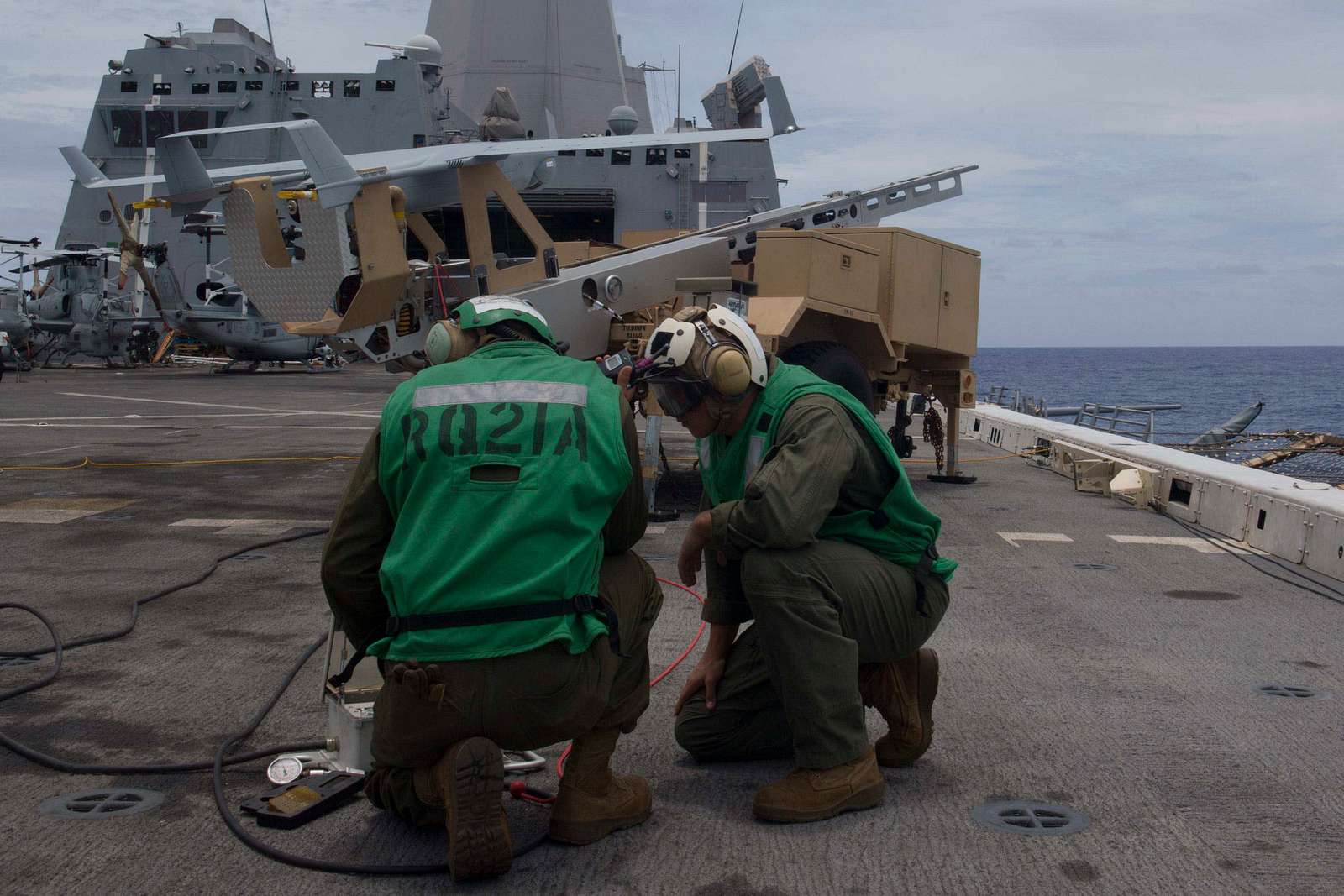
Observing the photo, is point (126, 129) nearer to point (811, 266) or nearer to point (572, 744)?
point (811, 266)

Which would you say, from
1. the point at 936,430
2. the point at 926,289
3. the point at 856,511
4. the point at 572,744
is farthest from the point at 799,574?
the point at 936,430

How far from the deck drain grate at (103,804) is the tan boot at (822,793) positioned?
1.87 metres

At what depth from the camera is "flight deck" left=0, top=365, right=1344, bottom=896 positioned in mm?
3215

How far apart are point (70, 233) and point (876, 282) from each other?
36725 millimetres

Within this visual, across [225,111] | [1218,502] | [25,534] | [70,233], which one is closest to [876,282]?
[1218,502]

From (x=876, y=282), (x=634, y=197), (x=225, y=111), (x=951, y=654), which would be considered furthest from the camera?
(x=225, y=111)

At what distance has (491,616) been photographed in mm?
3086

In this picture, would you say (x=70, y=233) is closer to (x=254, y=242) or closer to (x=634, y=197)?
(x=634, y=197)

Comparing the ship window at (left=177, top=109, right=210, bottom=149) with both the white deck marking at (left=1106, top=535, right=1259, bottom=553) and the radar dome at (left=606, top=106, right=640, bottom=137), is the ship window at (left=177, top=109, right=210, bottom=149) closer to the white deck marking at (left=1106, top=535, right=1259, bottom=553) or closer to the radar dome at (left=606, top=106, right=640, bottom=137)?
the radar dome at (left=606, top=106, right=640, bottom=137)

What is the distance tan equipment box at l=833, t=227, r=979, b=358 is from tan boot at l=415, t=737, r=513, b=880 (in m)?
7.65

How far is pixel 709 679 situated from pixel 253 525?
19.3ft

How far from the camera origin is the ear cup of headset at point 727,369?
3666 millimetres

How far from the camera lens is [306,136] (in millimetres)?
8539

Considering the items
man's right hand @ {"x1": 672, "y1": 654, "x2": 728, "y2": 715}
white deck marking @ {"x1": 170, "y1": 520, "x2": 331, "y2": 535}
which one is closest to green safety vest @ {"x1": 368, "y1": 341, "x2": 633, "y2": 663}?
man's right hand @ {"x1": 672, "y1": 654, "x2": 728, "y2": 715}
